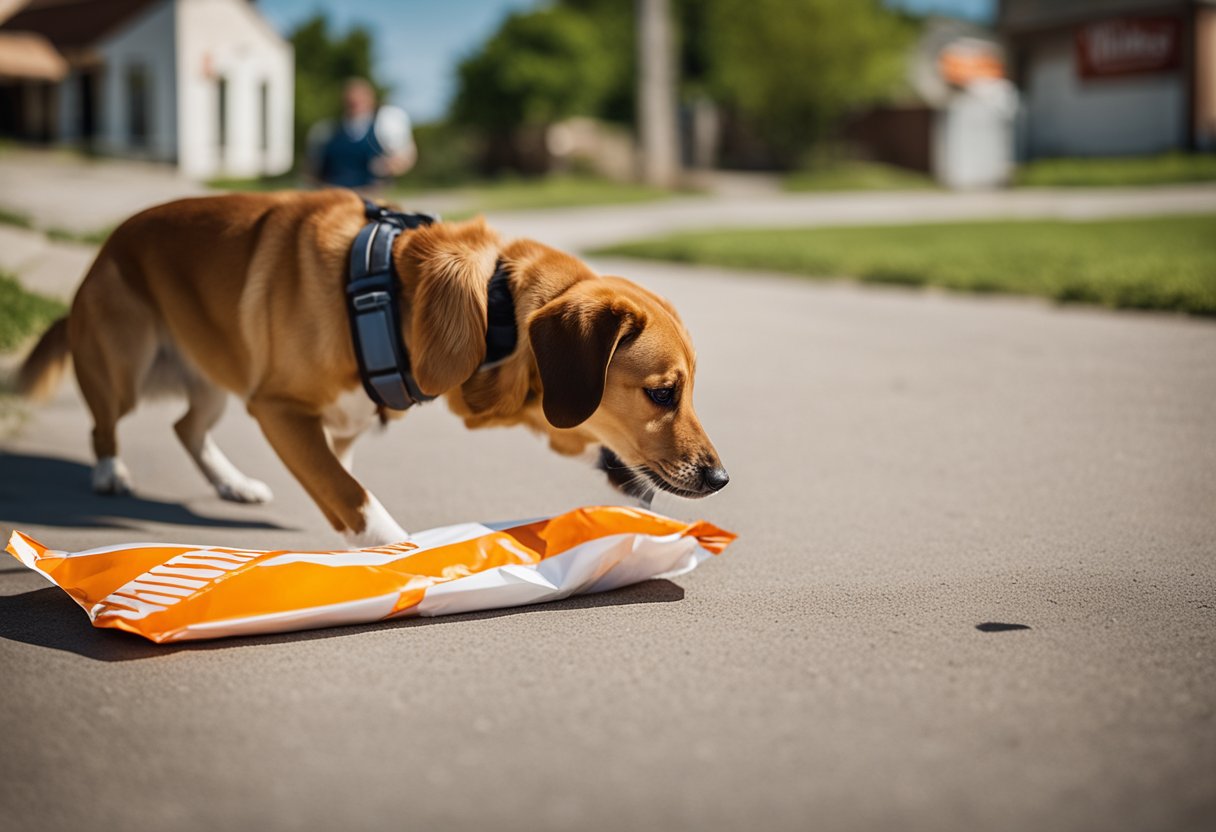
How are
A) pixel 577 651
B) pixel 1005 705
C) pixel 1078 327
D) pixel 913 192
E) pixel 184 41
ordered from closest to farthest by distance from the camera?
pixel 1005 705 < pixel 577 651 < pixel 1078 327 < pixel 184 41 < pixel 913 192

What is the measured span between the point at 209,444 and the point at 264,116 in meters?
28.1

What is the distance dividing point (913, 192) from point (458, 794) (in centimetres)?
3102

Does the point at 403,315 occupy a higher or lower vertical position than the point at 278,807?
higher

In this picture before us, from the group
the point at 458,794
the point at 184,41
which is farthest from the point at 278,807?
the point at 184,41

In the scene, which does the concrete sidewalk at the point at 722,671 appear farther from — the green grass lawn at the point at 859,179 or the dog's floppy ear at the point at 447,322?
the green grass lawn at the point at 859,179

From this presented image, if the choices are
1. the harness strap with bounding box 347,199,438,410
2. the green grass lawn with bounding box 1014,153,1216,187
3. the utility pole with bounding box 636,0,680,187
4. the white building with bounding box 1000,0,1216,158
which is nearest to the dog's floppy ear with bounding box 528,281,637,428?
the harness strap with bounding box 347,199,438,410

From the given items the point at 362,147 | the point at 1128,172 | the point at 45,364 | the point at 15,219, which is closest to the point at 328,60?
the point at 1128,172

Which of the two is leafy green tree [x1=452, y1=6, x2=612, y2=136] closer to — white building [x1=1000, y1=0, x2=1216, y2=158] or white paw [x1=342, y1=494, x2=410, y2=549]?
white building [x1=1000, y1=0, x2=1216, y2=158]

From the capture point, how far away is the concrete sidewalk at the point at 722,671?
233 centimetres

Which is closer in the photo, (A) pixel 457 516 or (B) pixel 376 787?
(B) pixel 376 787

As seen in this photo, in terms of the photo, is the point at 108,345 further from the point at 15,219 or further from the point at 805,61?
the point at 805,61

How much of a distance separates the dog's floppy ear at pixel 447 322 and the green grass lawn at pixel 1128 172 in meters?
28.3

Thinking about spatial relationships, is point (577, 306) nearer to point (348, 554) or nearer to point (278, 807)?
point (348, 554)

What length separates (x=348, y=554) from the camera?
3.58 metres
